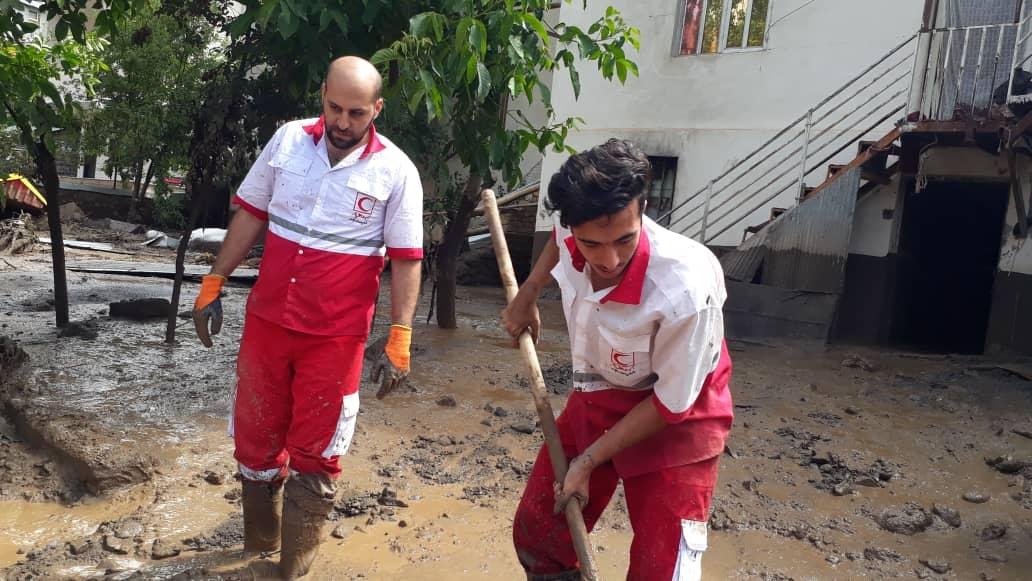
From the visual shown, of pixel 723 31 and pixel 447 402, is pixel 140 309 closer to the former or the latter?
pixel 447 402

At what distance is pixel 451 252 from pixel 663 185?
4.70 meters

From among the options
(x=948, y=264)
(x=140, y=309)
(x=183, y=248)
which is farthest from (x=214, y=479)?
(x=948, y=264)

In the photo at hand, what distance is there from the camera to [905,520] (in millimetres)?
4195

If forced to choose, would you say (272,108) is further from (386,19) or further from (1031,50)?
(1031,50)

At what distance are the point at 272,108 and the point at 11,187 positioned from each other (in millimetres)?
13446

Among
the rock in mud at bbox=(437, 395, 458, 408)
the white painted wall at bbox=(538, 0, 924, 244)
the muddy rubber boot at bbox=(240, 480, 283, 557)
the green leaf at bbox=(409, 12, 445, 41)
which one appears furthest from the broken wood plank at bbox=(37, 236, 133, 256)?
the muddy rubber boot at bbox=(240, 480, 283, 557)

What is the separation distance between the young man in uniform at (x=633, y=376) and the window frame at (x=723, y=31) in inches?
361

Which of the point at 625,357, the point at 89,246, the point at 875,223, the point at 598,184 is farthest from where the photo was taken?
the point at 89,246

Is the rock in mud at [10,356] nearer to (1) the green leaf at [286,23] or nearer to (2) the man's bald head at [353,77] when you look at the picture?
(1) the green leaf at [286,23]

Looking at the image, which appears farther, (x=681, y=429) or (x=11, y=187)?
(x=11, y=187)

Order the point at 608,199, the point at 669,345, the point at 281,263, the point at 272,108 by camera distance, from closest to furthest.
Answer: the point at 608,199, the point at 669,345, the point at 281,263, the point at 272,108

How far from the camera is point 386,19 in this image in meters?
5.35

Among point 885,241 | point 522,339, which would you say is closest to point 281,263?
point 522,339

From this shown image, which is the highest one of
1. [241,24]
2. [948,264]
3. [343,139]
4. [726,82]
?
[726,82]
